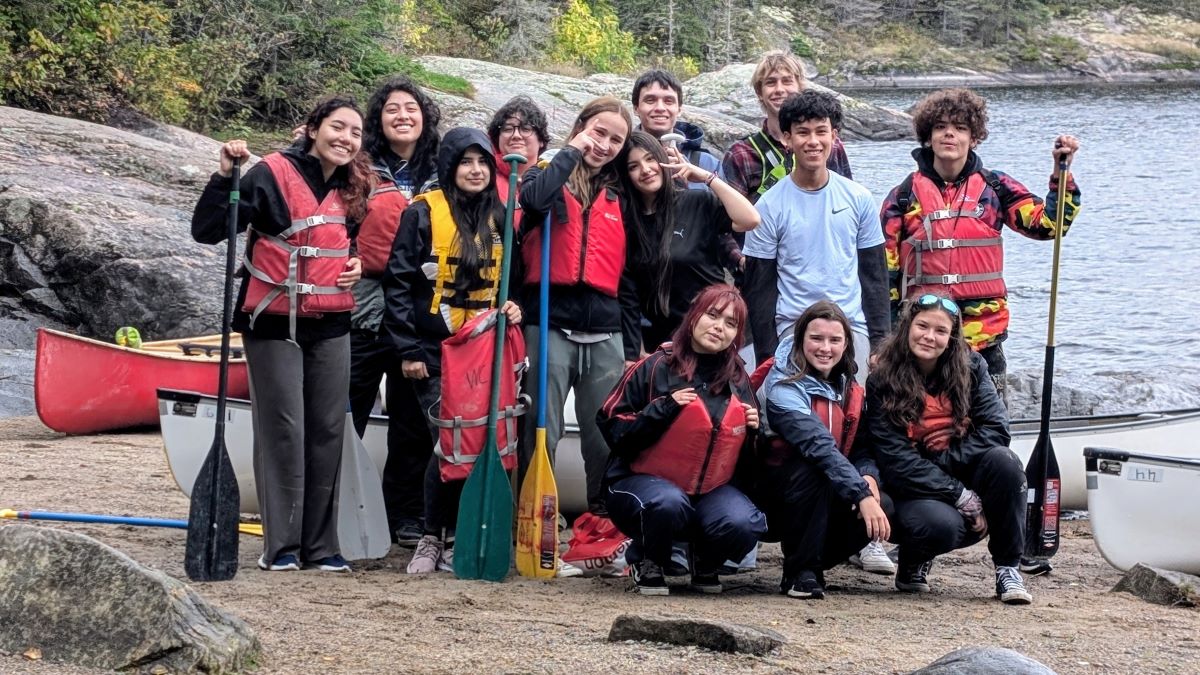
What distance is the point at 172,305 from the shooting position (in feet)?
31.6

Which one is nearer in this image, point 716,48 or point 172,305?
point 172,305

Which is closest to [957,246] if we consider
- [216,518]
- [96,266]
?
[216,518]

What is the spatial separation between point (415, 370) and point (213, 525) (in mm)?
859

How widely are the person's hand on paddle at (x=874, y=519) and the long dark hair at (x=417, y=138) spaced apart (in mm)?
1947

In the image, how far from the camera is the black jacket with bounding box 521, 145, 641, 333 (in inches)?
195

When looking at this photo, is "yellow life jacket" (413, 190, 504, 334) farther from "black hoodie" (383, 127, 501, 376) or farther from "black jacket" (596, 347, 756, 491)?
"black jacket" (596, 347, 756, 491)

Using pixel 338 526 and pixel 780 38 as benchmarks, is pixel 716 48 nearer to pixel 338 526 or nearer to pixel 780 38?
pixel 780 38

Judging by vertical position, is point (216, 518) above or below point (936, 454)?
below

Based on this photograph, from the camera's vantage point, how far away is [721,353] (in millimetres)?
4816

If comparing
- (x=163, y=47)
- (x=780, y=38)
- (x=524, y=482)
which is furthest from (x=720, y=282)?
(x=780, y=38)

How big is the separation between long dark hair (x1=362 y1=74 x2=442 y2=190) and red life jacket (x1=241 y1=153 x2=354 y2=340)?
62 centimetres

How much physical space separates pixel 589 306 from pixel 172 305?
5.29 m

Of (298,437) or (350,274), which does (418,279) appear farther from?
Answer: (298,437)

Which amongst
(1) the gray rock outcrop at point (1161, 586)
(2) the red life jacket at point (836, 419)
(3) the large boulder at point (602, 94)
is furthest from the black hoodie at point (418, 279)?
(3) the large boulder at point (602, 94)
